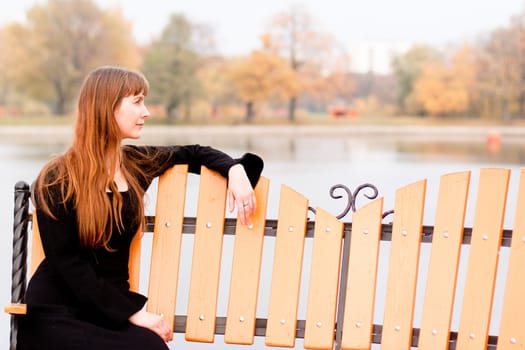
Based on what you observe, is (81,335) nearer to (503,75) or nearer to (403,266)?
(403,266)

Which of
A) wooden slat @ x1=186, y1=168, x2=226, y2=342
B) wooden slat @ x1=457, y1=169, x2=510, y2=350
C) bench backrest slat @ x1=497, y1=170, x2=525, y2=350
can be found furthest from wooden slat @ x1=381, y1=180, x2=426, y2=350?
wooden slat @ x1=186, y1=168, x2=226, y2=342

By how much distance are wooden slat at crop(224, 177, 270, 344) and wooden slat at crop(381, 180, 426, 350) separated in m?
0.44

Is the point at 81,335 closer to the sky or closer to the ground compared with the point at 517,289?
closer to the ground

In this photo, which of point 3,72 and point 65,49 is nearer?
point 65,49

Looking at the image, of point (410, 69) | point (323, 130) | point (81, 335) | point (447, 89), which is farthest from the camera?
point (410, 69)

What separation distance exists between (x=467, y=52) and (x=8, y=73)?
2649cm

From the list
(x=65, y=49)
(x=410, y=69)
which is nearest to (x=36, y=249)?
(x=65, y=49)

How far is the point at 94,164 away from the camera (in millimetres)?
2750

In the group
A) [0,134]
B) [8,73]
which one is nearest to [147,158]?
[0,134]

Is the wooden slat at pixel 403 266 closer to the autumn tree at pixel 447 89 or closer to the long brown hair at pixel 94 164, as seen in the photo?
the long brown hair at pixel 94 164

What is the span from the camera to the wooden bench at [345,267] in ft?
9.27

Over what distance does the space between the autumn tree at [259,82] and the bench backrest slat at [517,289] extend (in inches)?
1804

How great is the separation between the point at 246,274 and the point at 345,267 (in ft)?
1.09

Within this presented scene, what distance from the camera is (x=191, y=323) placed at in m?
3.04
